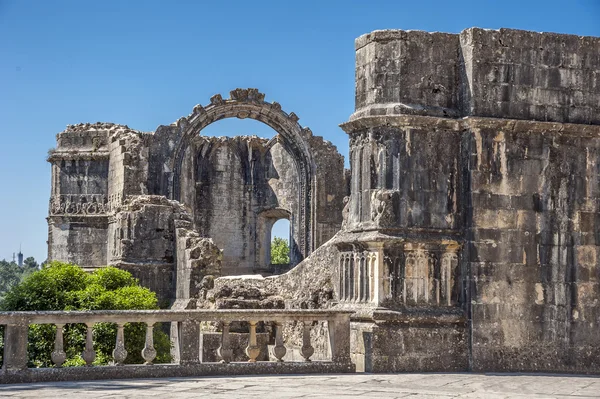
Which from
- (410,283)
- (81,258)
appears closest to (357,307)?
(410,283)

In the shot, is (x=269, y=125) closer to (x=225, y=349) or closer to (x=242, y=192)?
(x=242, y=192)

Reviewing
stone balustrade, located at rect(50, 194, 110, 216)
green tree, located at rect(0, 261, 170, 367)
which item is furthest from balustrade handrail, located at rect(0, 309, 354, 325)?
stone balustrade, located at rect(50, 194, 110, 216)

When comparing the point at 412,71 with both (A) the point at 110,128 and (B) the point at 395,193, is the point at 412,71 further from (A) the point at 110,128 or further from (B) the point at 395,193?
(A) the point at 110,128

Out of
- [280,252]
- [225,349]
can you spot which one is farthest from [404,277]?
[280,252]

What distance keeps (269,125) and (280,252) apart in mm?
38983

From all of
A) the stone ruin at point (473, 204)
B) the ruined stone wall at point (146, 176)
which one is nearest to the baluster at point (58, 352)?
the stone ruin at point (473, 204)

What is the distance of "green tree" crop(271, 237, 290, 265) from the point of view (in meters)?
69.9

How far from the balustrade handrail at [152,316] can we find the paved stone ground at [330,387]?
717 millimetres

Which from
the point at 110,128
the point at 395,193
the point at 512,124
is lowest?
the point at 395,193

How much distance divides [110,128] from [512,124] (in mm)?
21444

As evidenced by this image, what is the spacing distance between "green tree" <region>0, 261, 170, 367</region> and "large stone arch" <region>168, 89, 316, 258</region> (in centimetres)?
886

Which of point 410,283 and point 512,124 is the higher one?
point 512,124

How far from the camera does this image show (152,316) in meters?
12.0

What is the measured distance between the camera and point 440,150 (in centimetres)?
1333
